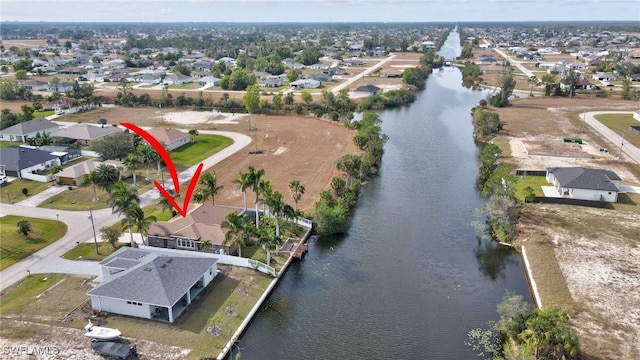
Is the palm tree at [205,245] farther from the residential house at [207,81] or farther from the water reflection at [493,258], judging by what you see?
the residential house at [207,81]

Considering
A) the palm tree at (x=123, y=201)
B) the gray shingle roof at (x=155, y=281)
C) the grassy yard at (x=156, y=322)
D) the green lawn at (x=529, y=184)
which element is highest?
the palm tree at (x=123, y=201)

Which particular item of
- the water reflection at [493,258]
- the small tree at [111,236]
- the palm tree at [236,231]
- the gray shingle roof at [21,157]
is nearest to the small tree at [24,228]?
the small tree at [111,236]

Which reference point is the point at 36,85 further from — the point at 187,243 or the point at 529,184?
the point at 529,184

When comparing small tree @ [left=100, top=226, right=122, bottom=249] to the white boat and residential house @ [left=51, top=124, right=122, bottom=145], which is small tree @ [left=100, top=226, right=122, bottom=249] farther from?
residential house @ [left=51, top=124, right=122, bottom=145]

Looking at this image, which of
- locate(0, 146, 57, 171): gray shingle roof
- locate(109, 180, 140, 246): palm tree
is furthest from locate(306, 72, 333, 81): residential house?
locate(109, 180, 140, 246): palm tree

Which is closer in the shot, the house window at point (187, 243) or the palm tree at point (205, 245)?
the palm tree at point (205, 245)

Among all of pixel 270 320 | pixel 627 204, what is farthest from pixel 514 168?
pixel 270 320
